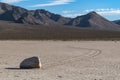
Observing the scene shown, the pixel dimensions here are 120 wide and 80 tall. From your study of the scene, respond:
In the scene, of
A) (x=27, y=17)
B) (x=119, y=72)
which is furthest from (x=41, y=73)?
(x=27, y=17)

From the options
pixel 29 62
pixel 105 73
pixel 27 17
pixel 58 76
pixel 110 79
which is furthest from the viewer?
pixel 27 17

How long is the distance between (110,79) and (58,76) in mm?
1782

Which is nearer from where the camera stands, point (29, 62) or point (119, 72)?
point (119, 72)

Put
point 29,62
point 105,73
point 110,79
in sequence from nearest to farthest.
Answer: point 110,79, point 105,73, point 29,62

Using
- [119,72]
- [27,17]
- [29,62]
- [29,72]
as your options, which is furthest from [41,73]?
[27,17]

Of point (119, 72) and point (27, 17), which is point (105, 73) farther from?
Answer: point (27, 17)

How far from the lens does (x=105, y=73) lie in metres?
14.0

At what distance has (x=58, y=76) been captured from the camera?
517 inches

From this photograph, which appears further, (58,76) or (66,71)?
(66,71)

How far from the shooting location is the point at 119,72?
556 inches

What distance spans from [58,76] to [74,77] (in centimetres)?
60

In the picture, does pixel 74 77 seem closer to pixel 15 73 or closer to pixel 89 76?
pixel 89 76

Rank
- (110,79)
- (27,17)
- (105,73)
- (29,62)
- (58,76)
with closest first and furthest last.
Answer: (110,79), (58,76), (105,73), (29,62), (27,17)

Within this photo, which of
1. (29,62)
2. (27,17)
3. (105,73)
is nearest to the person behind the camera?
(105,73)
